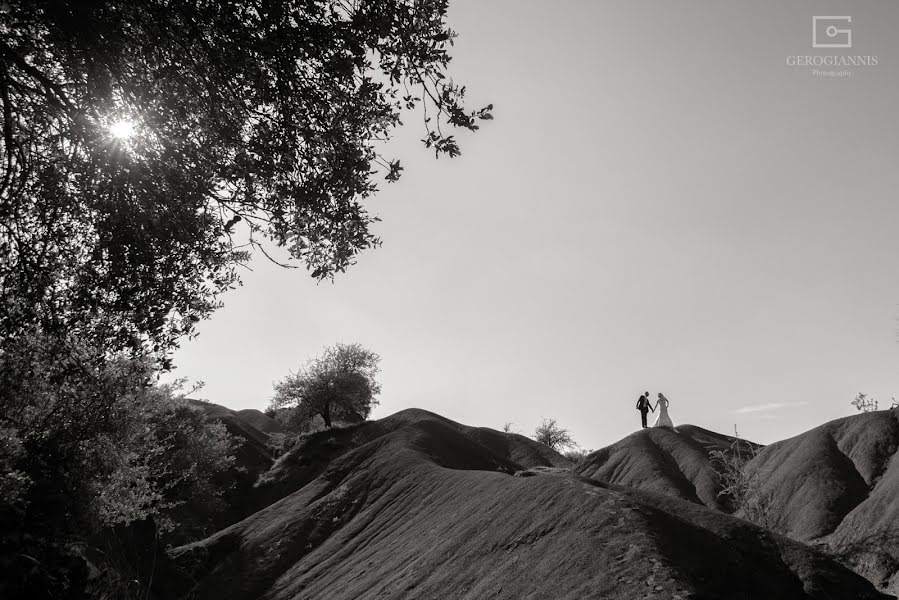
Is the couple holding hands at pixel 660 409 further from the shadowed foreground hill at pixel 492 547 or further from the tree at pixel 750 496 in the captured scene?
the shadowed foreground hill at pixel 492 547

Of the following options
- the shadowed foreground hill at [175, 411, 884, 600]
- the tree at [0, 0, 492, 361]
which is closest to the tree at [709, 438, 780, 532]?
the shadowed foreground hill at [175, 411, 884, 600]

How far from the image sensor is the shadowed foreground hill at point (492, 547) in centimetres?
1391

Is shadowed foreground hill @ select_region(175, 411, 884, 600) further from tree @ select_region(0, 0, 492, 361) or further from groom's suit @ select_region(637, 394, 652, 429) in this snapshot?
groom's suit @ select_region(637, 394, 652, 429)

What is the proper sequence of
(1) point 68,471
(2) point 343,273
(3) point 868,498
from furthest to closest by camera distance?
(3) point 868,498
(1) point 68,471
(2) point 343,273

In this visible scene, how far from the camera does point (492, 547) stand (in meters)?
19.2

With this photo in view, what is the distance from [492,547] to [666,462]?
1337 inches

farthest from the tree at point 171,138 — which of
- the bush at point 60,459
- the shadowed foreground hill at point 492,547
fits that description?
the shadowed foreground hill at point 492,547

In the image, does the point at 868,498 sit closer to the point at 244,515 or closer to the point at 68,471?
the point at 68,471

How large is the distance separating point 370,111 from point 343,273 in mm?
3699

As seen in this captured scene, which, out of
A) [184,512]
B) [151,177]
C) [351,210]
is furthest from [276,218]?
[184,512]

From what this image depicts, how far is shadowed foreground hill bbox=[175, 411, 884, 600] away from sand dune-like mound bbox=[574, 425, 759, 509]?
694 inches

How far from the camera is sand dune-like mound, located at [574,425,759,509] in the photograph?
4228 cm

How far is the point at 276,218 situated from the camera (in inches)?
439

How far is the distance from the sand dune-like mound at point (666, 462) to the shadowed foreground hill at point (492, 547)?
17.6m
